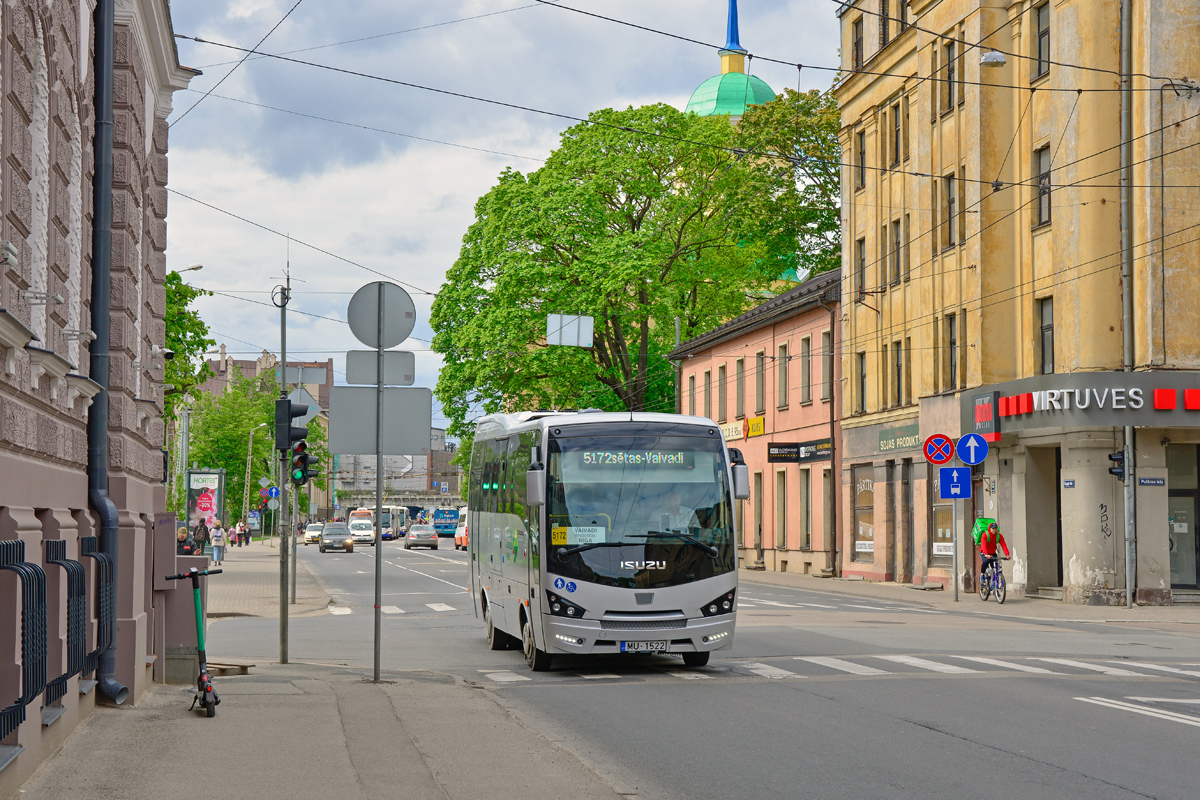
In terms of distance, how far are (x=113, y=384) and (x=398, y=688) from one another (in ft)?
13.1

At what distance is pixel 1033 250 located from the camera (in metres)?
32.3

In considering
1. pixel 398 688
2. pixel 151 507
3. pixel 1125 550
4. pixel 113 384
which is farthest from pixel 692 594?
pixel 1125 550

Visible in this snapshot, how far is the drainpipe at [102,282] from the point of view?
11070mm

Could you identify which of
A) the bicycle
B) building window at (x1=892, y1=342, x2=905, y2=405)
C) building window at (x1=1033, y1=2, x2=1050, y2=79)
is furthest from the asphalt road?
building window at (x1=892, y1=342, x2=905, y2=405)

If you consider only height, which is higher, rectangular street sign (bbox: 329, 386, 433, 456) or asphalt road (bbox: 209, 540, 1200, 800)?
rectangular street sign (bbox: 329, 386, 433, 456)

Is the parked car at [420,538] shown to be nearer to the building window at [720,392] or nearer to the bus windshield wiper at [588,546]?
the building window at [720,392]

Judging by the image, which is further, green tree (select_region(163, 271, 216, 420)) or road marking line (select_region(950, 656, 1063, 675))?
green tree (select_region(163, 271, 216, 420))

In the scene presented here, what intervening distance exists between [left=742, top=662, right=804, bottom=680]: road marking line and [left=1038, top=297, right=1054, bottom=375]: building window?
17424mm

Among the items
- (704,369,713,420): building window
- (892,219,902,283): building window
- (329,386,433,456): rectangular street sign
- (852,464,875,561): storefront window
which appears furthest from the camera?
(704,369,713,420): building window

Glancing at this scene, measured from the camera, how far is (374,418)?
14.2 meters

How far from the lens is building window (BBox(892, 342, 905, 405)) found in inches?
1561

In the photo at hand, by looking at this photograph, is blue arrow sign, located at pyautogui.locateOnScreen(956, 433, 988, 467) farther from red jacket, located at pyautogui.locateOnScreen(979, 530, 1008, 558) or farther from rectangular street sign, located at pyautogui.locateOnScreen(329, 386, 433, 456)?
rectangular street sign, located at pyautogui.locateOnScreen(329, 386, 433, 456)

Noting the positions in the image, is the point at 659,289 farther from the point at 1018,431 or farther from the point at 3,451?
the point at 3,451

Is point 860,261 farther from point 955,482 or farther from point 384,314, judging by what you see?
point 384,314
